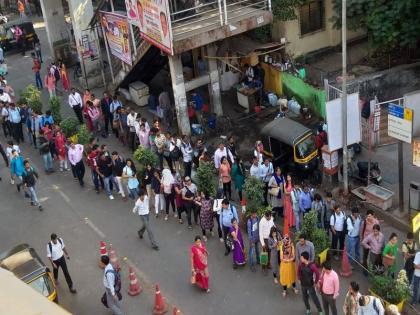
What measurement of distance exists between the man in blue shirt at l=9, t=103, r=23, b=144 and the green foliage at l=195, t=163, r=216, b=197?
325 inches

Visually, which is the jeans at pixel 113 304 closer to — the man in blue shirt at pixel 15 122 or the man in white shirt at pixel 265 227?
the man in white shirt at pixel 265 227

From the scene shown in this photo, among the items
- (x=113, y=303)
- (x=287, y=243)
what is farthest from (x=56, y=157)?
(x=287, y=243)

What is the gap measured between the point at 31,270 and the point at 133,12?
11020 millimetres

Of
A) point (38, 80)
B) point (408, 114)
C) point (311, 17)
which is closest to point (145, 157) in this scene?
point (408, 114)

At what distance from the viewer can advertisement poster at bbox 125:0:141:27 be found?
20.2m

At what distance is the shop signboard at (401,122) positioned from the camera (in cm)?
1391

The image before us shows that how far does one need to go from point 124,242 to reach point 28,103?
27.7 feet

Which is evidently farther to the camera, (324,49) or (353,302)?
(324,49)

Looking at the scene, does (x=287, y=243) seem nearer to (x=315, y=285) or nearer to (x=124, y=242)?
(x=315, y=285)

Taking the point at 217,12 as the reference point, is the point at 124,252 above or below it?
below

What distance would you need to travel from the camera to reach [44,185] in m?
18.8

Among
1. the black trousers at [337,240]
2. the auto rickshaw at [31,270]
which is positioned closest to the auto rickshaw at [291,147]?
the black trousers at [337,240]

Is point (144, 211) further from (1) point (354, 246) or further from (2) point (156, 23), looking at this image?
(2) point (156, 23)

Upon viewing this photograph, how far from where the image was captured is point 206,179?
615 inches
